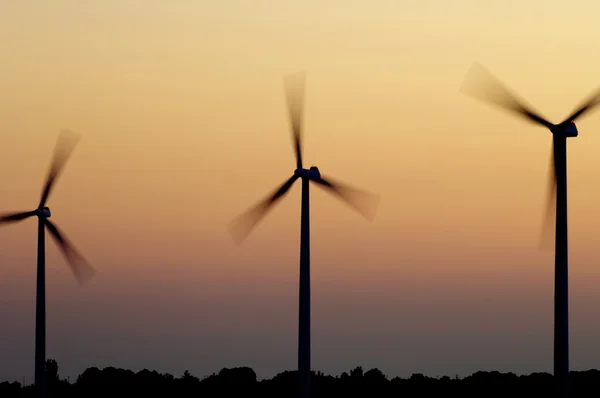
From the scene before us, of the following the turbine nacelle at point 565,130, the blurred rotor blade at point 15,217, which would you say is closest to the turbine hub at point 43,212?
the blurred rotor blade at point 15,217

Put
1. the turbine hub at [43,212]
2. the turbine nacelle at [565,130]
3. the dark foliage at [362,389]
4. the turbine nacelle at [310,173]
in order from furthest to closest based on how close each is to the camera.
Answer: the dark foliage at [362,389] < the turbine hub at [43,212] < the turbine nacelle at [310,173] < the turbine nacelle at [565,130]

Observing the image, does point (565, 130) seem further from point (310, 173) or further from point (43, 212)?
point (43, 212)

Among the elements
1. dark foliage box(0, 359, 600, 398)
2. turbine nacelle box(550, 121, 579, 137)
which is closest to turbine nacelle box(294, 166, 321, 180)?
turbine nacelle box(550, 121, 579, 137)

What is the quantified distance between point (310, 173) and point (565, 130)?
17.9m

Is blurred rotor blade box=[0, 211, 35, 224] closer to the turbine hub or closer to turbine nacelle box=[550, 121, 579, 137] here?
the turbine hub

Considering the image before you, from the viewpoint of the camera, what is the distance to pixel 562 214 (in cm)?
8675

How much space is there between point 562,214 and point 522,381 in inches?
4190

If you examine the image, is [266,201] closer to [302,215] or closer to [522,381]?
[302,215]

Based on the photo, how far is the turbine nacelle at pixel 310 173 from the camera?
3954 inches

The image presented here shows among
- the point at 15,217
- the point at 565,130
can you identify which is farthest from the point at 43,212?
the point at 565,130

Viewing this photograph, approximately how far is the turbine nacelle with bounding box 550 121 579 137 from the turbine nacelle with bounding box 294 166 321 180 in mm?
17043

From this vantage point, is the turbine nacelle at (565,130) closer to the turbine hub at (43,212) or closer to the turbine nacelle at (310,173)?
the turbine nacelle at (310,173)

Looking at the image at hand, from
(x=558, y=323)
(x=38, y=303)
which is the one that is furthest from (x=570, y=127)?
(x=38, y=303)

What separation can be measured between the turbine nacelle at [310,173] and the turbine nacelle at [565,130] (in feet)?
55.9
